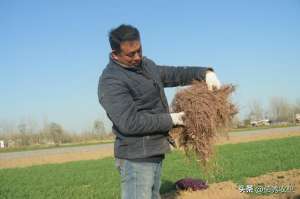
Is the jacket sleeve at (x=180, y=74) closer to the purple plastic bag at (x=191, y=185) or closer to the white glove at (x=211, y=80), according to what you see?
the white glove at (x=211, y=80)

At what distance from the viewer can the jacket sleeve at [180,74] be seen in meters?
4.47

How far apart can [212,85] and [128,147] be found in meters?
1.15

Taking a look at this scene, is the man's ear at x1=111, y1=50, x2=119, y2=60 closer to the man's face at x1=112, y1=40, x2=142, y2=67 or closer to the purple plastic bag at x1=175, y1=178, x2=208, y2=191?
the man's face at x1=112, y1=40, x2=142, y2=67

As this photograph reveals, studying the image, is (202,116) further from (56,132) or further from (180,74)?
(56,132)

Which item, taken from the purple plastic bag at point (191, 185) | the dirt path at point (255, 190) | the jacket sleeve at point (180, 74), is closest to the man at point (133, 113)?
the jacket sleeve at point (180, 74)

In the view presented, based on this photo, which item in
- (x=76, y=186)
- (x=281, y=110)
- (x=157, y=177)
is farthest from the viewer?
(x=281, y=110)

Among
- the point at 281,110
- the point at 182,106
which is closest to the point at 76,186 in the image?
the point at 182,106

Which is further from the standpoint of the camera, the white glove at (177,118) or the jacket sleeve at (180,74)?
the jacket sleeve at (180,74)

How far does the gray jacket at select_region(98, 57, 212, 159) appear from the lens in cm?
368

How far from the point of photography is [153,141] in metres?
3.88

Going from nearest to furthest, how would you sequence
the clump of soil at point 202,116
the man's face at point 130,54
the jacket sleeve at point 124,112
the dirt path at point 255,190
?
the jacket sleeve at point 124,112, the man's face at point 130,54, the clump of soil at point 202,116, the dirt path at point 255,190

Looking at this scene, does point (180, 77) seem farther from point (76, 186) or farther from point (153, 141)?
point (76, 186)

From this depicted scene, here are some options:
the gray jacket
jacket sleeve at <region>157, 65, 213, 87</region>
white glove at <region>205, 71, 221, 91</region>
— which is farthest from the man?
white glove at <region>205, 71, 221, 91</region>

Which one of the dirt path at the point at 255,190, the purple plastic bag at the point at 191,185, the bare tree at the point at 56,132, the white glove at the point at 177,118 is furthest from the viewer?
the bare tree at the point at 56,132
